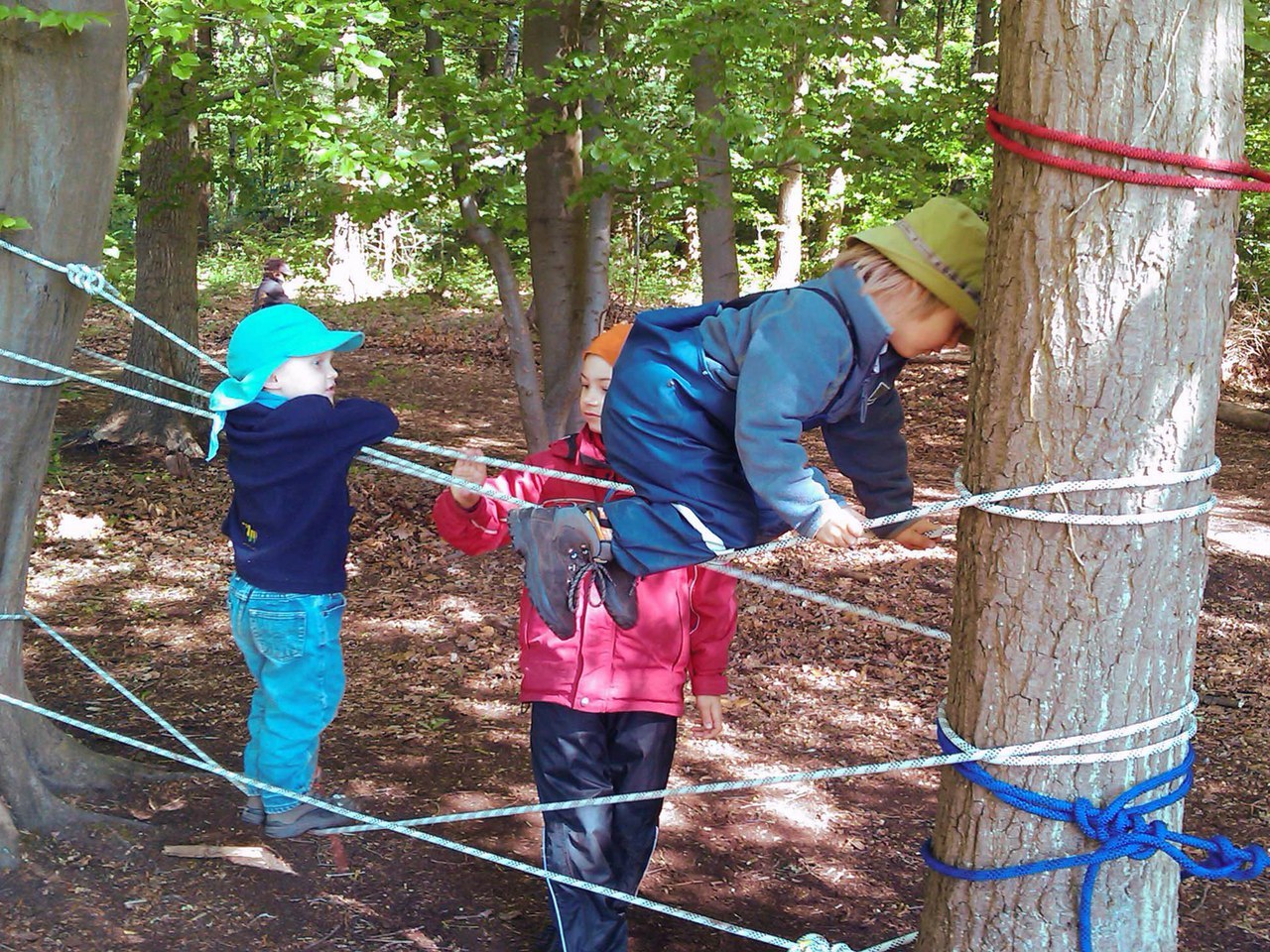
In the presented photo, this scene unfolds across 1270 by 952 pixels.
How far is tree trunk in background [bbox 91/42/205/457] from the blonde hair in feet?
20.0

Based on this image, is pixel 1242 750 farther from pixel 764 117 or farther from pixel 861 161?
pixel 764 117

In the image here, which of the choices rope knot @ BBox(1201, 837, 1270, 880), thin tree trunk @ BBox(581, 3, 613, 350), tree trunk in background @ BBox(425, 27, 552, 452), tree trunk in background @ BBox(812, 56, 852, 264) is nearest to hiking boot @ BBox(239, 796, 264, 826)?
rope knot @ BBox(1201, 837, 1270, 880)

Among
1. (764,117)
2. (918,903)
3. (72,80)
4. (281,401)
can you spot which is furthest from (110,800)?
(764,117)

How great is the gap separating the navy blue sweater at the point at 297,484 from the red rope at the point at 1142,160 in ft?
5.10

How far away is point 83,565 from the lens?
620cm

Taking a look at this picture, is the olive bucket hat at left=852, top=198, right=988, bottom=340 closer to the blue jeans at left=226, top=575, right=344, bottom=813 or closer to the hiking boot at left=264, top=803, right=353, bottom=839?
the blue jeans at left=226, top=575, right=344, bottom=813

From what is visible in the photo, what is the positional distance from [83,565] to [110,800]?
3045 millimetres

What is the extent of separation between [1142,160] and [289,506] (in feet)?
6.48

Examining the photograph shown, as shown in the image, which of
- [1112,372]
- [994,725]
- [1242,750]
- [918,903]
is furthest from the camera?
[1242,750]

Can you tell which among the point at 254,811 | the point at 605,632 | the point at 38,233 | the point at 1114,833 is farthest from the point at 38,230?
the point at 1114,833

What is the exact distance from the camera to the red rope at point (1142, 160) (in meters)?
1.75

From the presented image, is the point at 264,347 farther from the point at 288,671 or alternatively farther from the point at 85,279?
the point at 288,671

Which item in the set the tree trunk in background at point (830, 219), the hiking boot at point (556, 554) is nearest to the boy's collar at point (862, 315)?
the hiking boot at point (556, 554)

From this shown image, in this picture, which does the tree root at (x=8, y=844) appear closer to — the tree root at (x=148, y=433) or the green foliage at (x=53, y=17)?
the green foliage at (x=53, y=17)
